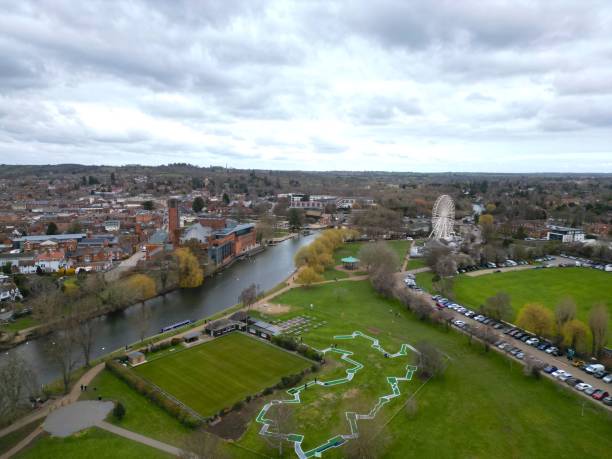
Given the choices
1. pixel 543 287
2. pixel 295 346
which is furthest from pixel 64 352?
pixel 543 287

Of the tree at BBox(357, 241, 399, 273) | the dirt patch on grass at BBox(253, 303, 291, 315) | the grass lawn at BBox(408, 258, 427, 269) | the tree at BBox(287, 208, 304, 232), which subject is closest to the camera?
the dirt patch on grass at BBox(253, 303, 291, 315)

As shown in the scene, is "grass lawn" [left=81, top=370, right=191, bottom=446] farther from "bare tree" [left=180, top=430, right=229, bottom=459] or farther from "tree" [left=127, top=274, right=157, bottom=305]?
"tree" [left=127, top=274, right=157, bottom=305]

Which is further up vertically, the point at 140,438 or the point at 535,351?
the point at 535,351

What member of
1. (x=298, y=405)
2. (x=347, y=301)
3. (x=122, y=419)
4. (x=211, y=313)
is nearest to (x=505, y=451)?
(x=298, y=405)

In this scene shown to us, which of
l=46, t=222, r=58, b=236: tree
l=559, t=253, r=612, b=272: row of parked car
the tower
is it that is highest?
the tower

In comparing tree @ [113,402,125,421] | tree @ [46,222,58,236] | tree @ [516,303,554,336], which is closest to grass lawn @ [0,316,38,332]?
tree @ [113,402,125,421]

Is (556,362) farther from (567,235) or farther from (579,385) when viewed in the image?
(567,235)

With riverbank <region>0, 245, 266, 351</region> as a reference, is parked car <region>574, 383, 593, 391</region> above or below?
above
